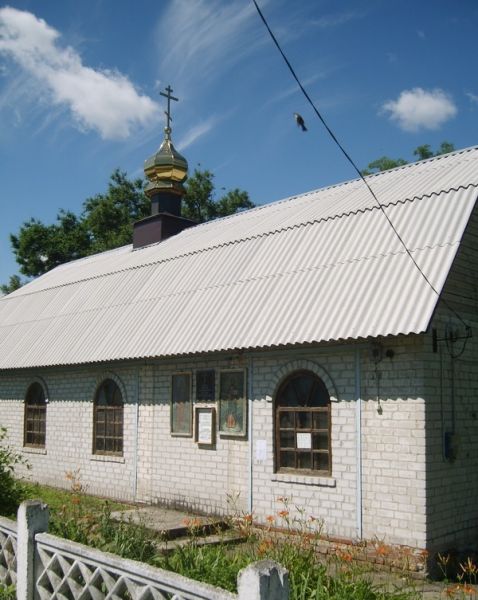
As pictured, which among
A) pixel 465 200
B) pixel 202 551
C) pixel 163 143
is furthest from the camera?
pixel 163 143

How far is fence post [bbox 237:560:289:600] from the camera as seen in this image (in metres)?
3.93

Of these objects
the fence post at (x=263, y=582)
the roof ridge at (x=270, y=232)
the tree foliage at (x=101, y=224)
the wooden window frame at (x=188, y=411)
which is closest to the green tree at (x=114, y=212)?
the tree foliage at (x=101, y=224)

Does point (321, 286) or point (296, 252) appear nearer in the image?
point (321, 286)

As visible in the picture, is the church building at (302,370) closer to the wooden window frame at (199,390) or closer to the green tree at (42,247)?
the wooden window frame at (199,390)

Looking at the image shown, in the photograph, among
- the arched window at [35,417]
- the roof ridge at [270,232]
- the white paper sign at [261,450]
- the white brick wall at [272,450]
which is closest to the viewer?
the white brick wall at [272,450]

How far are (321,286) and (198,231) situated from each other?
8335 mm

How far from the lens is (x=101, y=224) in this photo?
37094mm

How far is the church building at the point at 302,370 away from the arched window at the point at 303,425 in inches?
0.8

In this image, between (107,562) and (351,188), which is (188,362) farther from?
(107,562)

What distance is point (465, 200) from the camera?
9.61 metres

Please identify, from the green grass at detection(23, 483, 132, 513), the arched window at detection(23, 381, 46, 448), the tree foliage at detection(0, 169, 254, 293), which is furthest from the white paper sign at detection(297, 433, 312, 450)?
the tree foliage at detection(0, 169, 254, 293)

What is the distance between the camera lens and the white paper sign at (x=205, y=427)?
36.6 ft

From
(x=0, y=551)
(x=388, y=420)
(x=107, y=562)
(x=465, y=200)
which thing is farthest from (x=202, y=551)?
(x=465, y=200)

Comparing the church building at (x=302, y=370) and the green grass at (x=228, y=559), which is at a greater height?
the church building at (x=302, y=370)
